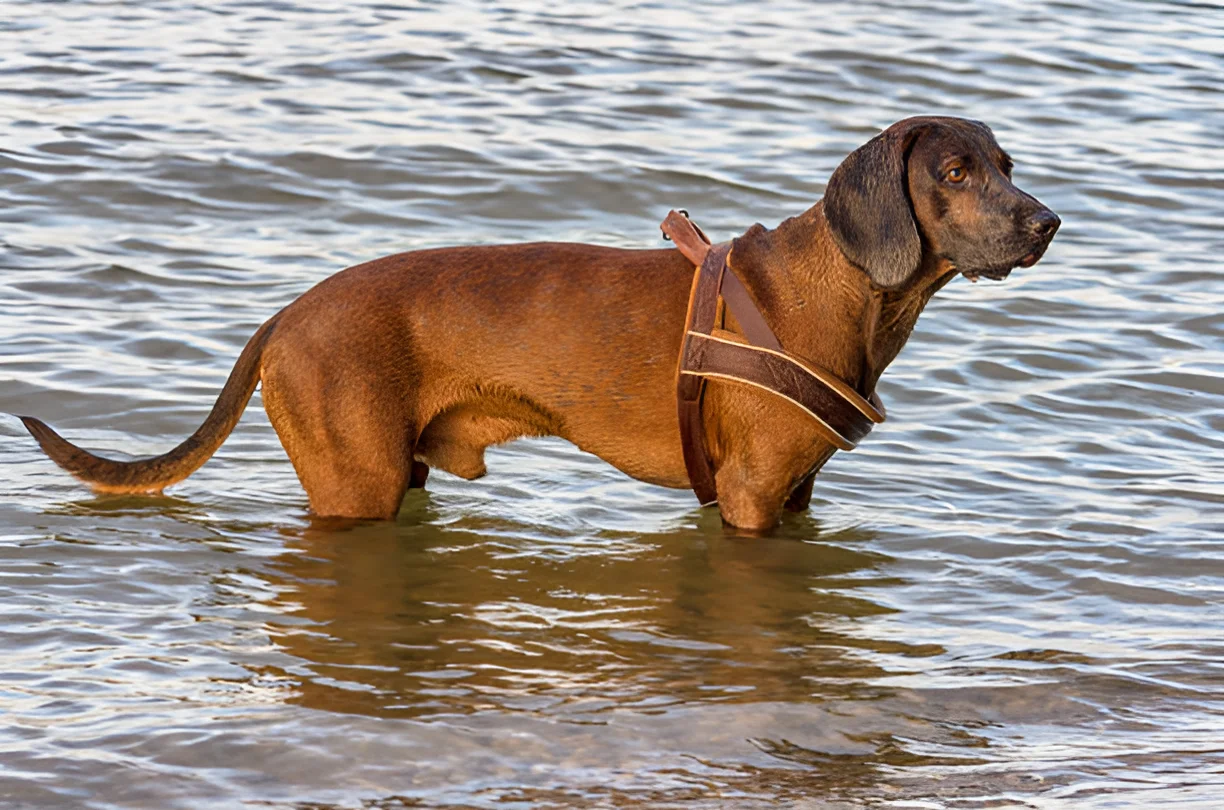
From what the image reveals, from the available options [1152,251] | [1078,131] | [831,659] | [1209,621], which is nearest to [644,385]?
[831,659]

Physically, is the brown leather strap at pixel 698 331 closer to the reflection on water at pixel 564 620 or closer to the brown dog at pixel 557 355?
the brown dog at pixel 557 355

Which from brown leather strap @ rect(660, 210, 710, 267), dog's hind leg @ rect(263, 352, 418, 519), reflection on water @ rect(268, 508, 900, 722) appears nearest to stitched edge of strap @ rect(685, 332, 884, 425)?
brown leather strap @ rect(660, 210, 710, 267)

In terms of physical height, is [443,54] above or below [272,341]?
above

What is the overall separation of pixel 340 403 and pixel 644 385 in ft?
3.49

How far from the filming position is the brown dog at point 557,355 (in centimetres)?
592

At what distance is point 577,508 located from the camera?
7.02 meters

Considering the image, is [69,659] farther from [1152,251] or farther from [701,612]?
[1152,251]

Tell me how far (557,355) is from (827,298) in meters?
0.96

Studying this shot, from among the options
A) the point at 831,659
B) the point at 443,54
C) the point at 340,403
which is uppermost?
the point at 443,54

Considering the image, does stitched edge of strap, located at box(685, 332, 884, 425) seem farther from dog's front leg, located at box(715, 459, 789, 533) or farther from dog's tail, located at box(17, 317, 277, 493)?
dog's tail, located at box(17, 317, 277, 493)

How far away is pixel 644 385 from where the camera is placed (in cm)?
611

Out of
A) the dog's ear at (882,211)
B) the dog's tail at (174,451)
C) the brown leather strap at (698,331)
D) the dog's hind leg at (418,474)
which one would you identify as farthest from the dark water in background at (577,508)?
the dog's ear at (882,211)

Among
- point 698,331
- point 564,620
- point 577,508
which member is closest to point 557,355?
point 698,331

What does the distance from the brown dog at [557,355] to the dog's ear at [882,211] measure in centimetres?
1
